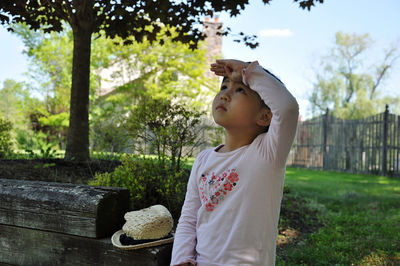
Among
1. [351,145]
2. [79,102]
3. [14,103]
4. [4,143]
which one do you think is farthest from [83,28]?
[14,103]

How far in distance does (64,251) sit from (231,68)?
178cm

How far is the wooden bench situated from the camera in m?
2.19

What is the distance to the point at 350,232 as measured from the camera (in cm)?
448

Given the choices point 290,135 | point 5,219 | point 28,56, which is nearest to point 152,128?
point 5,219

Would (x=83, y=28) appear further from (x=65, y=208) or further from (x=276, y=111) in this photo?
(x=276, y=111)

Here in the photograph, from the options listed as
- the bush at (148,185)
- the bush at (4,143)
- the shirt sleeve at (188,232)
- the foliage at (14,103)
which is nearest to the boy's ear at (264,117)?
the shirt sleeve at (188,232)

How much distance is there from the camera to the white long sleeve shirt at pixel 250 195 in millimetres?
1414

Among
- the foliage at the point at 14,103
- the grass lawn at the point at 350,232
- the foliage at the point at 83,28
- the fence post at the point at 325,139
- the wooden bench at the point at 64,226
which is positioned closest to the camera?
the wooden bench at the point at 64,226

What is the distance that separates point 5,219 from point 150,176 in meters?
1.28

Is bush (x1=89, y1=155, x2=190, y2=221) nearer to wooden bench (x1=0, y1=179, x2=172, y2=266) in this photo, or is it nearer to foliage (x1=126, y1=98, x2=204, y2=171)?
foliage (x1=126, y1=98, x2=204, y2=171)

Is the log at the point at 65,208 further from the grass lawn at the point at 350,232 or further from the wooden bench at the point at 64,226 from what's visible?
the grass lawn at the point at 350,232

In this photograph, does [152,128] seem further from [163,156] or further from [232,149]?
[232,149]

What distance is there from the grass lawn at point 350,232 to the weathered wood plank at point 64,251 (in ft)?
5.83

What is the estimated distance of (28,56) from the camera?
67.4ft
